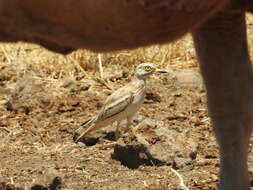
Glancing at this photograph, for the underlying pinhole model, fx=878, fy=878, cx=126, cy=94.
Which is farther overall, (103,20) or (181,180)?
(181,180)

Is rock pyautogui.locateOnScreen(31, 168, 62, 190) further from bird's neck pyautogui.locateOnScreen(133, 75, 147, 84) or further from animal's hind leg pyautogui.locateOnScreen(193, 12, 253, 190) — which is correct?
bird's neck pyautogui.locateOnScreen(133, 75, 147, 84)

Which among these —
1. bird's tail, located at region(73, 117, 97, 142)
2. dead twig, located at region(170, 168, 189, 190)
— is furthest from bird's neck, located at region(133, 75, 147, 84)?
dead twig, located at region(170, 168, 189, 190)

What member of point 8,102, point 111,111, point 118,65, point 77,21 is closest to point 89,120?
point 111,111

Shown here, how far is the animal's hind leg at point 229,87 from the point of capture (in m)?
3.02

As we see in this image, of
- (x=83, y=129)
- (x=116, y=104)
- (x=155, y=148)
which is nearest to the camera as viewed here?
(x=155, y=148)

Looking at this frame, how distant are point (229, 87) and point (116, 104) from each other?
1.96 m

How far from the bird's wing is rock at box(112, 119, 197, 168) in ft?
1.48

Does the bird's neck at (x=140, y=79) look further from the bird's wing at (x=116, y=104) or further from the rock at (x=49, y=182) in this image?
the rock at (x=49, y=182)

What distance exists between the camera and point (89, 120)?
5027mm

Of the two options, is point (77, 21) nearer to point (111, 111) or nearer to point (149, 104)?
point (111, 111)

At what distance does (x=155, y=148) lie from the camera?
4.39 meters

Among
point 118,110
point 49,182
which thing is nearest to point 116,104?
point 118,110

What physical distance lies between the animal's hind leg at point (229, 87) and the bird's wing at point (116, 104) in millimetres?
1758

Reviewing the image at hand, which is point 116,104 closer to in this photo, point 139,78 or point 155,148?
point 139,78
